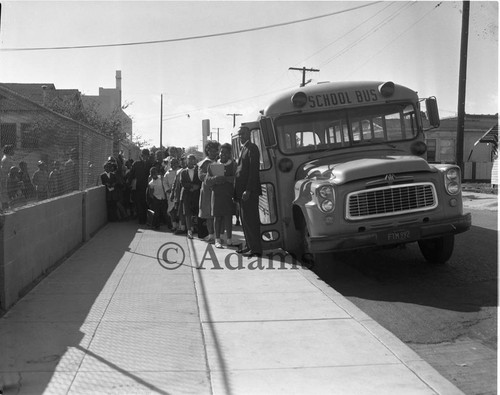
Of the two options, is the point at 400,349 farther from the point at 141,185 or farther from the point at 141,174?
the point at 141,174

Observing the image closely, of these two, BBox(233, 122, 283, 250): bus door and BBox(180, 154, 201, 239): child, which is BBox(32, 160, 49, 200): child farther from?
BBox(180, 154, 201, 239): child

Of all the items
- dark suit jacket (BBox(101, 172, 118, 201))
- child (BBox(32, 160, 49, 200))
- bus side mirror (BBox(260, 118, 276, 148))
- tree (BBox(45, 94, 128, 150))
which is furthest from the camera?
tree (BBox(45, 94, 128, 150))

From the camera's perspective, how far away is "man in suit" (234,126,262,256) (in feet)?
27.4

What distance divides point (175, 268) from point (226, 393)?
452cm

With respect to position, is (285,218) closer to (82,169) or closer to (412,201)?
(412,201)

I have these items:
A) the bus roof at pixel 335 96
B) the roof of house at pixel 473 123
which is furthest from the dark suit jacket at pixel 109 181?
the roof of house at pixel 473 123

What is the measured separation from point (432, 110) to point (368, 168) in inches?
76.7

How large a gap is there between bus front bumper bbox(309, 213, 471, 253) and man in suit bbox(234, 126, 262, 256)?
58.5 inches

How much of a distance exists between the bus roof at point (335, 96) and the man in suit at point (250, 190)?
0.65m

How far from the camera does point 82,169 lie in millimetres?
11102

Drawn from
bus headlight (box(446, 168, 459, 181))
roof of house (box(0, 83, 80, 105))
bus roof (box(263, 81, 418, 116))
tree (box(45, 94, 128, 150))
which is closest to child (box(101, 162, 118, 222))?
bus roof (box(263, 81, 418, 116))

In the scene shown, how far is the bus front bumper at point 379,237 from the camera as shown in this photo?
699 cm

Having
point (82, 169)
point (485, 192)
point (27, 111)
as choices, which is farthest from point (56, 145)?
point (485, 192)

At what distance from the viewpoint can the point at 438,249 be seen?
812cm
